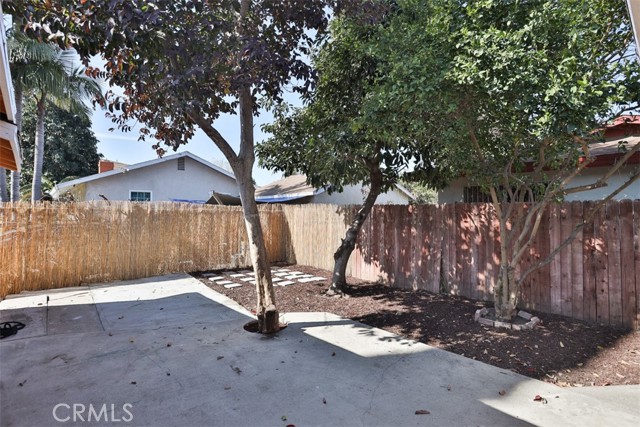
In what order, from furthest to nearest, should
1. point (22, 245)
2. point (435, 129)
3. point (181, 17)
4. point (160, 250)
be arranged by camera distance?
point (160, 250) → point (22, 245) → point (435, 129) → point (181, 17)

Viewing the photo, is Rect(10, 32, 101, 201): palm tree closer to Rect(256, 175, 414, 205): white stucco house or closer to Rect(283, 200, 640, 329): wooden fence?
Rect(256, 175, 414, 205): white stucco house

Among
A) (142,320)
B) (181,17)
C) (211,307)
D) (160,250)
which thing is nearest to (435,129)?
(181,17)

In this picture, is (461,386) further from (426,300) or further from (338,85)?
(338,85)

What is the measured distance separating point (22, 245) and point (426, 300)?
8.21m

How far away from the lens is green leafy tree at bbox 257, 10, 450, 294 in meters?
5.79

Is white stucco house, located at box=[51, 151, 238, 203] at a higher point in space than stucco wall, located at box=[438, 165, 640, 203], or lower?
higher

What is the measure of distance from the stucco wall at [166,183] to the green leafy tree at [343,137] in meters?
A: 9.82

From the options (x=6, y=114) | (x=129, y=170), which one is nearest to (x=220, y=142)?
(x=6, y=114)

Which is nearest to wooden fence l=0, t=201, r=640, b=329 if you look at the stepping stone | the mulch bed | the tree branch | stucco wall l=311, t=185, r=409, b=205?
the mulch bed

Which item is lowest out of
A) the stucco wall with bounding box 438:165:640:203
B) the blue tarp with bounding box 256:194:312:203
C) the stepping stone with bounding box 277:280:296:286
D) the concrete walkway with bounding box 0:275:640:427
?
the concrete walkway with bounding box 0:275:640:427

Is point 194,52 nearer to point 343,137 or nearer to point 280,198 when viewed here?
point 343,137

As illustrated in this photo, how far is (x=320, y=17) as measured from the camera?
214 inches

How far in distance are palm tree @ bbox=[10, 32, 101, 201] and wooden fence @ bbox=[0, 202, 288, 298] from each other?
15.6 feet

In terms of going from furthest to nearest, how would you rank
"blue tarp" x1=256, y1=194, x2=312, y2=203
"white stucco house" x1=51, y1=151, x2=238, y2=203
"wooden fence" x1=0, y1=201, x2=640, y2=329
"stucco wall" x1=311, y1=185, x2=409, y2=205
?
"stucco wall" x1=311, y1=185, x2=409, y2=205
"white stucco house" x1=51, y1=151, x2=238, y2=203
"blue tarp" x1=256, y1=194, x2=312, y2=203
"wooden fence" x1=0, y1=201, x2=640, y2=329
